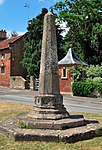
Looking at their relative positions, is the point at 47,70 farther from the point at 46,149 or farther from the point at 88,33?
the point at 88,33

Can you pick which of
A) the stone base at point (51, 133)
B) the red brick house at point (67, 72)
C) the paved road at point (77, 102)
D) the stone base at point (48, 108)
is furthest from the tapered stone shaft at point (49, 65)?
the red brick house at point (67, 72)

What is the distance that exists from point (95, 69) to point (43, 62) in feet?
72.9

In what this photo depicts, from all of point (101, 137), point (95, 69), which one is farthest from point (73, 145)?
point (95, 69)

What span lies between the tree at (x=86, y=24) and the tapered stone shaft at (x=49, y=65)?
25.1 metres

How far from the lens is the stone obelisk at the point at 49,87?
28.8 feet

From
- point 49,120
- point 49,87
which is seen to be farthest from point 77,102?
point 49,120

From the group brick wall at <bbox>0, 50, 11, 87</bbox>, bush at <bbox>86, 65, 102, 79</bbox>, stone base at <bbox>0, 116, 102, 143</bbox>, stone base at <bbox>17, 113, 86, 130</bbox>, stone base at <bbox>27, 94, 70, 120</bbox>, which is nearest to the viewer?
stone base at <bbox>0, 116, 102, 143</bbox>

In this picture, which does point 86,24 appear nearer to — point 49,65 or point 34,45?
point 34,45

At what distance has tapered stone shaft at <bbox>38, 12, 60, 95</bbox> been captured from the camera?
29.7 ft

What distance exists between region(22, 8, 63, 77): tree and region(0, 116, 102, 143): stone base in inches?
1199

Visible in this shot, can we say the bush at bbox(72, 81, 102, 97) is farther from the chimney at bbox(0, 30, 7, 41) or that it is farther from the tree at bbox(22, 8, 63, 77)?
the chimney at bbox(0, 30, 7, 41)

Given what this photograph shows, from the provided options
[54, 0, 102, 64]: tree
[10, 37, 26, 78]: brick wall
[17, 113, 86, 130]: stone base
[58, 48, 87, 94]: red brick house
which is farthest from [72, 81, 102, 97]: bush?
[17, 113, 86, 130]: stone base

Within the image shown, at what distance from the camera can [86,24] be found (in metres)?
37.6

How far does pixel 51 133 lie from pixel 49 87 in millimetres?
1829
